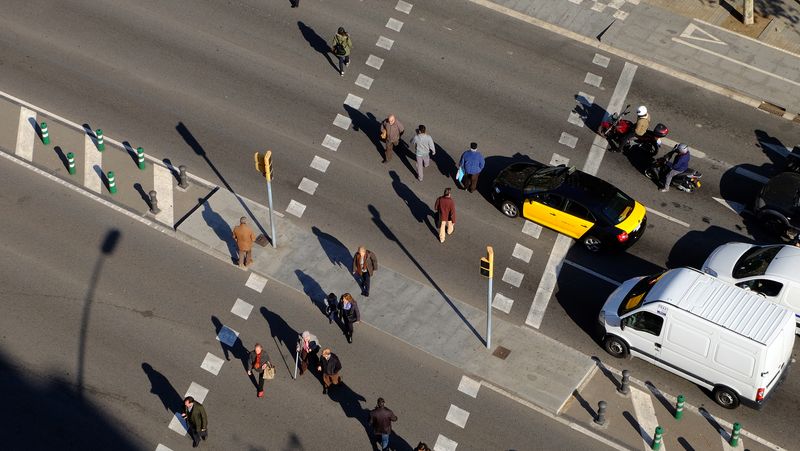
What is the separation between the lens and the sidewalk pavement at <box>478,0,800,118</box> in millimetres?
33219

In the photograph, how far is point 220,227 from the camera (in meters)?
28.0

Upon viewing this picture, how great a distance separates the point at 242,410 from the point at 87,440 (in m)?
3.57

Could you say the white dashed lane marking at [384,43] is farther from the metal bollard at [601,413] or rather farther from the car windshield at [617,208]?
the metal bollard at [601,413]

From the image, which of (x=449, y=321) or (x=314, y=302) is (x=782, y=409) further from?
(x=314, y=302)

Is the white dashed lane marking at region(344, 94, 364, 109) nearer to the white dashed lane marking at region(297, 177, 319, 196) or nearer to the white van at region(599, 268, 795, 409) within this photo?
the white dashed lane marking at region(297, 177, 319, 196)

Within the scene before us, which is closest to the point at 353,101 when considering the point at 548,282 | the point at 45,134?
the point at 548,282

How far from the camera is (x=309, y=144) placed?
30188mm

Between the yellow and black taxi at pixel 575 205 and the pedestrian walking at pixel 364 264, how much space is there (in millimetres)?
4706

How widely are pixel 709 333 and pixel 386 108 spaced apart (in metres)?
12.4

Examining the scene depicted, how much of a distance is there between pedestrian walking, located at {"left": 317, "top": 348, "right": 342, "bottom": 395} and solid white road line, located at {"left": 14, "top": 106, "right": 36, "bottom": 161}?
37.9 feet

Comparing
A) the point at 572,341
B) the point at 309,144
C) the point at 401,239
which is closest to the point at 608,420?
the point at 572,341

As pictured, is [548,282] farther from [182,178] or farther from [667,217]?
[182,178]

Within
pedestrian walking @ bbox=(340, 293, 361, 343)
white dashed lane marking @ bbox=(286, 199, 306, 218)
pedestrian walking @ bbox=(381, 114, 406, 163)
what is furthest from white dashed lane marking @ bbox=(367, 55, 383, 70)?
pedestrian walking @ bbox=(340, 293, 361, 343)

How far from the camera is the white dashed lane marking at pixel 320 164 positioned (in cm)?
2962
